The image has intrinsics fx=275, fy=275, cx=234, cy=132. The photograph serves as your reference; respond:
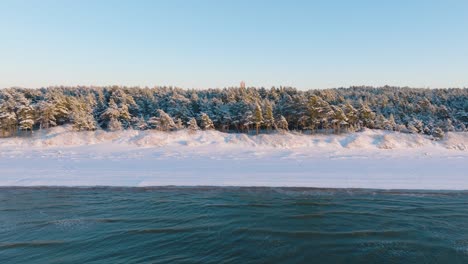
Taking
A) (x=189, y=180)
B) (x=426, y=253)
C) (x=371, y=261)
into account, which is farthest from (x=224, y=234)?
(x=189, y=180)

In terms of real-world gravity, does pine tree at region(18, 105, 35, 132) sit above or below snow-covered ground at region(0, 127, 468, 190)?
above

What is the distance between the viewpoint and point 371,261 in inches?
303

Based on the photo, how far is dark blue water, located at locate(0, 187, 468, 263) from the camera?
8078 millimetres

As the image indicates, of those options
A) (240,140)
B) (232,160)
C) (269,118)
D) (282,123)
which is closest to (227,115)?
(269,118)

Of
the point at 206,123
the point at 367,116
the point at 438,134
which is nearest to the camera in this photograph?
the point at 438,134

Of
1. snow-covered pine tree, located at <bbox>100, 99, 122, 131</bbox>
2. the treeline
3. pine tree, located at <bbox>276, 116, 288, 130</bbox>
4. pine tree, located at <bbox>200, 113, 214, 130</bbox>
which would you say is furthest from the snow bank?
pine tree, located at <bbox>276, 116, 288, 130</bbox>

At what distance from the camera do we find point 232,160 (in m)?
25.0

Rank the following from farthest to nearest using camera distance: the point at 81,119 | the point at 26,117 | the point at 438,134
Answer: the point at 26,117, the point at 81,119, the point at 438,134

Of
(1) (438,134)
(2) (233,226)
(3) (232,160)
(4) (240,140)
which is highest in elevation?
(1) (438,134)

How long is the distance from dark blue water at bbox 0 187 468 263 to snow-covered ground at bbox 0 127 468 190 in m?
2.73

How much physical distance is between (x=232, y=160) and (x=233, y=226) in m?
14.7

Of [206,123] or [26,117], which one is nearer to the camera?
[26,117]

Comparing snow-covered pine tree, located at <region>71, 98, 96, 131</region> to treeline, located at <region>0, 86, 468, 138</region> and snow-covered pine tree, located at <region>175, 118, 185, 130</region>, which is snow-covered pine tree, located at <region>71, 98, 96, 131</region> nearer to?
treeline, located at <region>0, 86, 468, 138</region>

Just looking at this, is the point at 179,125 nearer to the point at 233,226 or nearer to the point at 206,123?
the point at 206,123
